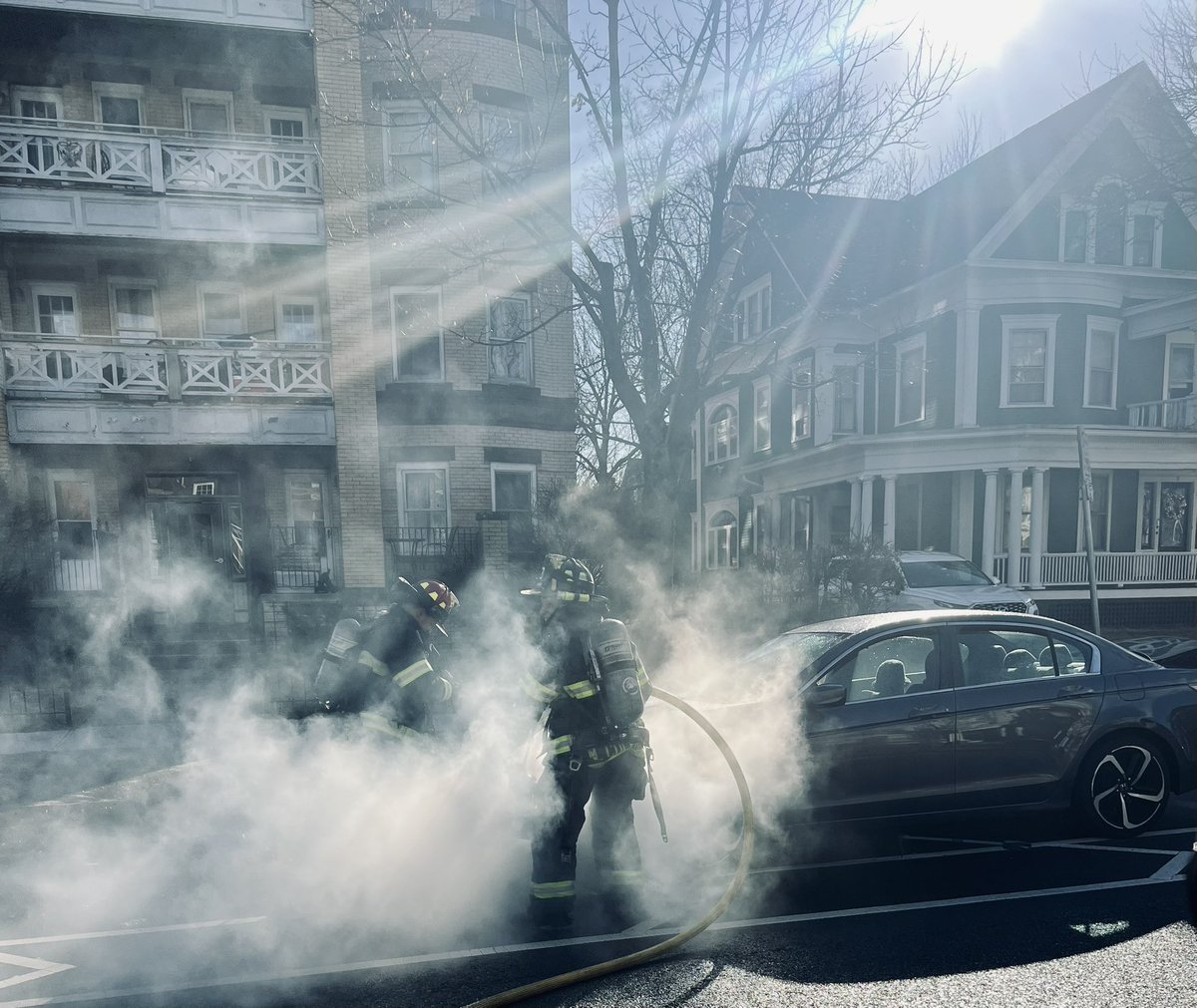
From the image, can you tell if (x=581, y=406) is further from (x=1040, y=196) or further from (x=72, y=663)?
(x=72, y=663)

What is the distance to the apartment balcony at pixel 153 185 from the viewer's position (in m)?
12.8

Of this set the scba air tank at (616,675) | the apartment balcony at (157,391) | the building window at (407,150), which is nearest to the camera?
the scba air tank at (616,675)

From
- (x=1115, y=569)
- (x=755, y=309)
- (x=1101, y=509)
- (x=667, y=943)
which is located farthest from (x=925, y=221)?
(x=667, y=943)

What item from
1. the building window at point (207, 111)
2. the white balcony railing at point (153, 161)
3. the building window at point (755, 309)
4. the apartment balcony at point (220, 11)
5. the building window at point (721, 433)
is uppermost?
the apartment balcony at point (220, 11)

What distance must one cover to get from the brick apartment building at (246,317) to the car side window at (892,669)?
8.72m

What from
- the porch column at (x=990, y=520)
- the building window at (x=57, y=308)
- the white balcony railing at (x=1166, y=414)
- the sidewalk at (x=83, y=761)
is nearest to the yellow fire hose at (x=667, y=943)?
the sidewalk at (x=83, y=761)

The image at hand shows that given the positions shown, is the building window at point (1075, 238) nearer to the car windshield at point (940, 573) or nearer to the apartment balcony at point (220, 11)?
the car windshield at point (940, 573)

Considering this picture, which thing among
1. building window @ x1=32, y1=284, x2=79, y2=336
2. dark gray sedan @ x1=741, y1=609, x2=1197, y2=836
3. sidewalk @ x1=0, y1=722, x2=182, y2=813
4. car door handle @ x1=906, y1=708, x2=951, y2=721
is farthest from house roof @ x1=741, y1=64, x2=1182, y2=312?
building window @ x1=32, y1=284, x2=79, y2=336

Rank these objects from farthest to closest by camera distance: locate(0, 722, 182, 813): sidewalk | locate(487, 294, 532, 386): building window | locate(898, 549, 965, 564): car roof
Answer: locate(487, 294, 532, 386): building window < locate(898, 549, 965, 564): car roof < locate(0, 722, 182, 813): sidewalk

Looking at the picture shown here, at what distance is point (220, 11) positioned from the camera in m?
13.2

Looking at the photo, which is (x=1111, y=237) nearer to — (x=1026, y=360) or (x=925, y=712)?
(x=1026, y=360)

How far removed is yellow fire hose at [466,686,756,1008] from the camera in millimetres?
3393

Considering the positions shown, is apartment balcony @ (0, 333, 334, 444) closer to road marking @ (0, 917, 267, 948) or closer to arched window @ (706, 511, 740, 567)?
road marking @ (0, 917, 267, 948)

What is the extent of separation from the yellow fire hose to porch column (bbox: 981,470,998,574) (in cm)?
1383
